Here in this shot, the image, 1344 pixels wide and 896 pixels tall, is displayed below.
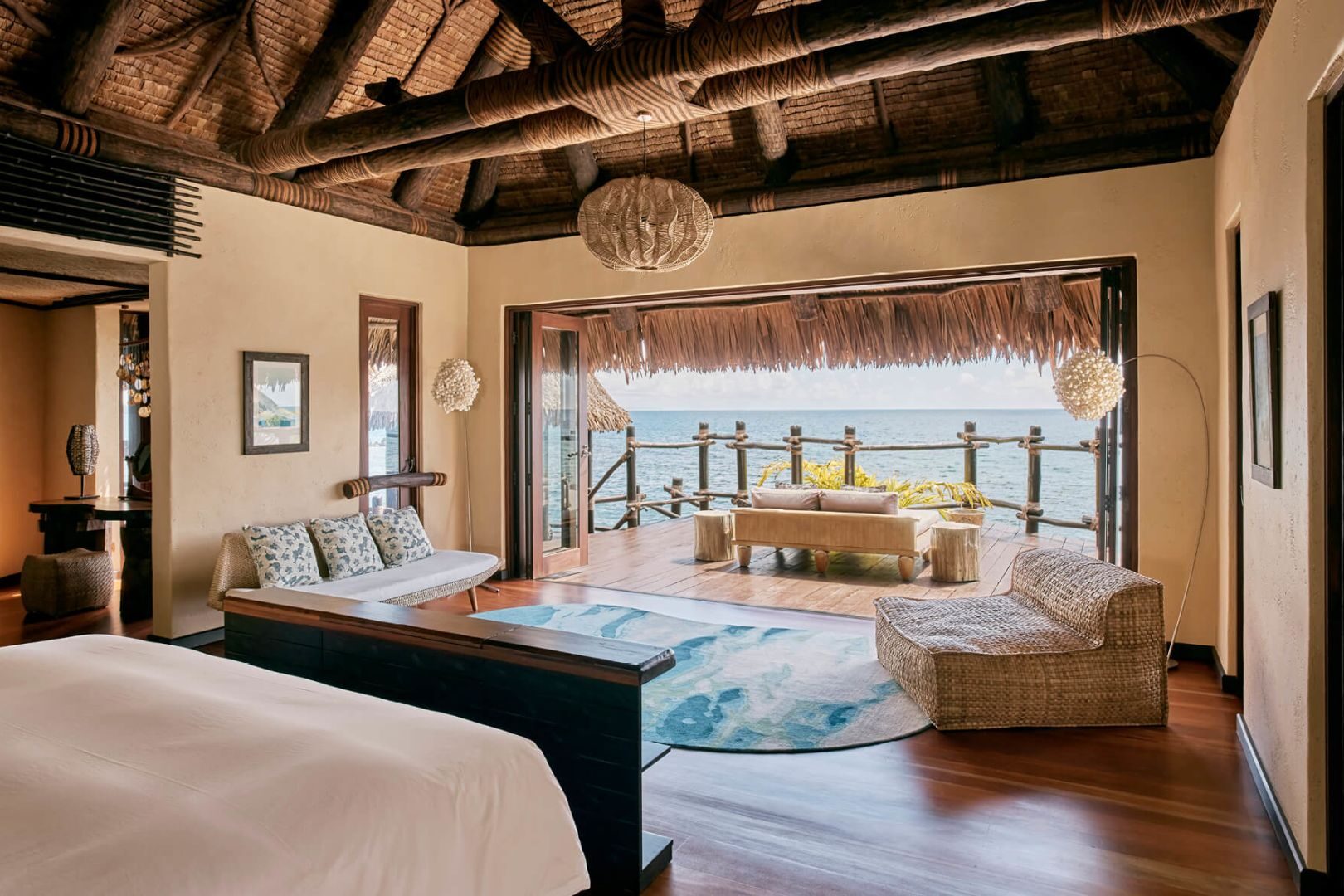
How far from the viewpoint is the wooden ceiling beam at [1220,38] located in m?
3.49

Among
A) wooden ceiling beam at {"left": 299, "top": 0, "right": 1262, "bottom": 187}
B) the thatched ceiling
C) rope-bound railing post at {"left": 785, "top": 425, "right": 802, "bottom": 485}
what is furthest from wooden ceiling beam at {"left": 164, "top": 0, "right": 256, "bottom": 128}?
rope-bound railing post at {"left": 785, "top": 425, "right": 802, "bottom": 485}

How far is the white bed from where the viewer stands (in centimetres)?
130

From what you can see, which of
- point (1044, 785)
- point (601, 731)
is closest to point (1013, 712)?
point (1044, 785)

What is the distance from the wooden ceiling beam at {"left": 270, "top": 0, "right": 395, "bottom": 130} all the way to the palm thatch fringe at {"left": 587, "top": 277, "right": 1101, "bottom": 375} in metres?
3.91

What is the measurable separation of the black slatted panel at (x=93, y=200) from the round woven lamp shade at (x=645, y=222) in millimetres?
2288

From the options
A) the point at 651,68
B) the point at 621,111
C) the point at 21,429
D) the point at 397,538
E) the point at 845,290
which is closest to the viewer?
the point at 651,68

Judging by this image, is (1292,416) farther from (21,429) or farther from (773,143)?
(21,429)

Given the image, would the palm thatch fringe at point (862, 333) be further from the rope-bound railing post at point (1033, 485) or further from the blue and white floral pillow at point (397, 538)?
the blue and white floral pillow at point (397, 538)

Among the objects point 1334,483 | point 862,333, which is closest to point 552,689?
point 1334,483

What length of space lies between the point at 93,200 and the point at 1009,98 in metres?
4.68

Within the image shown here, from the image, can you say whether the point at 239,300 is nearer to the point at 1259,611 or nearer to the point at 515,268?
the point at 515,268

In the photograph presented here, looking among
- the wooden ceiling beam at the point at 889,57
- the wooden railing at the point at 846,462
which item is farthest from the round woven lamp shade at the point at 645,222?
the wooden railing at the point at 846,462

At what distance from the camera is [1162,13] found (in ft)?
9.29

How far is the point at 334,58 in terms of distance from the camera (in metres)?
4.79
